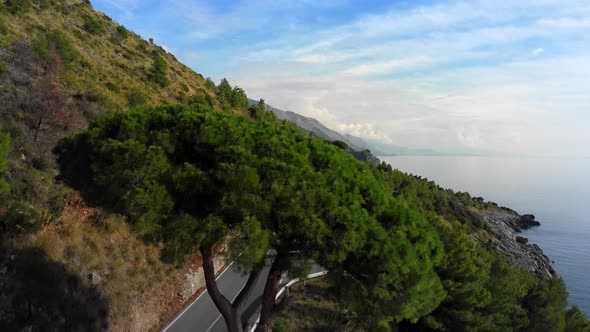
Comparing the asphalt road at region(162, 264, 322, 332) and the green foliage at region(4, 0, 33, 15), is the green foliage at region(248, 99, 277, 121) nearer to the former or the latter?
the green foliage at region(4, 0, 33, 15)

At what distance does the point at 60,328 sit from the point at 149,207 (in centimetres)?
671

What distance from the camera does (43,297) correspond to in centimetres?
1174

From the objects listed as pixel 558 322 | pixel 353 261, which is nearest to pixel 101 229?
pixel 353 261

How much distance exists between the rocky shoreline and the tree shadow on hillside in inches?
1724

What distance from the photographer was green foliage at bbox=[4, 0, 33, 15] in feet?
106

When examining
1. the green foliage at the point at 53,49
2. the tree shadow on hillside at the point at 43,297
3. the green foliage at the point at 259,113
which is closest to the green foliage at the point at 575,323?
the tree shadow on hillside at the point at 43,297

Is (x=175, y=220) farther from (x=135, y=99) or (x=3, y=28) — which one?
(x=3, y=28)

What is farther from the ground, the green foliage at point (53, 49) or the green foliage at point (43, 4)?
the green foliage at point (43, 4)

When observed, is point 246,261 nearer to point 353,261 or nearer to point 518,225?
point 353,261

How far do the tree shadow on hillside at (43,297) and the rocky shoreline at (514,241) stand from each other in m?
43.8

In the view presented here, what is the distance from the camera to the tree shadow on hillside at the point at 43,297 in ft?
35.5

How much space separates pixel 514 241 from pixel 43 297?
69.3 metres

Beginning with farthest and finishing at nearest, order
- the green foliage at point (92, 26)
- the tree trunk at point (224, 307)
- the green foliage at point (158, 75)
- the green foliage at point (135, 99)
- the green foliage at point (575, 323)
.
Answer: the green foliage at point (92, 26) → the green foliage at point (158, 75) → the green foliage at point (135, 99) → the green foliage at point (575, 323) → the tree trunk at point (224, 307)

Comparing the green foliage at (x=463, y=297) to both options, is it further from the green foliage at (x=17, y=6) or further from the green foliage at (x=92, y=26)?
the green foliage at (x=92, y=26)
